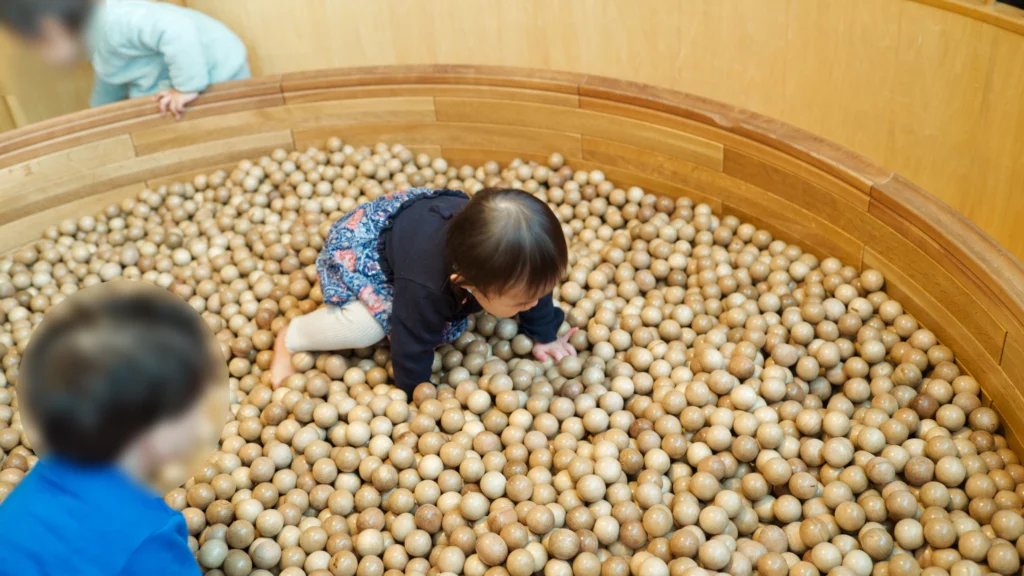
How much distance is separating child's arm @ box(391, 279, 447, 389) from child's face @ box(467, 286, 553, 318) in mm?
88

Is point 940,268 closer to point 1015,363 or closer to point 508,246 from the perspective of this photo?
point 1015,363

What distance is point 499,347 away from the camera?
1.77 m

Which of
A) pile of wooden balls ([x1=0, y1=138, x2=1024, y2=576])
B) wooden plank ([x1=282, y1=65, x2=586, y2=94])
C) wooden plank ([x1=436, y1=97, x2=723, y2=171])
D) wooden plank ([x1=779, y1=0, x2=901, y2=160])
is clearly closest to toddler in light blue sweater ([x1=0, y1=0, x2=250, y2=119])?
wooden plank ([x1=282, y1=65, x2=586, y2=94])

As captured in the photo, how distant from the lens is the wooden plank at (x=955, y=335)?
55.7 inches

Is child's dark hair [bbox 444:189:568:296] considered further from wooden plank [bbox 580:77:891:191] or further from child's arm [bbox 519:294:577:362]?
wooden plank [bbox 580:77:891:191]

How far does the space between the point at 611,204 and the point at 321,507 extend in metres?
1.00

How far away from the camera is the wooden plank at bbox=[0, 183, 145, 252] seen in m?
2.12

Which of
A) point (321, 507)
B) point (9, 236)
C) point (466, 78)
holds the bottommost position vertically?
point (321, 507)

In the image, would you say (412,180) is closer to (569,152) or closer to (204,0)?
(569,152)

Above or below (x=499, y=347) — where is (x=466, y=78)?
above

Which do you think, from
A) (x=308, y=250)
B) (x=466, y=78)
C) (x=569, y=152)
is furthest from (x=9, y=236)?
(x=569, y=152)

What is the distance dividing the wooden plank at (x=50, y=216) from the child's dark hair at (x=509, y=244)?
1.27 metres

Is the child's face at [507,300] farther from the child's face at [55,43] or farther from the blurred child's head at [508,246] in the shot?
the child's face at [55,43]

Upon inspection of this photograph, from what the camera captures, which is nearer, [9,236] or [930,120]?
[930,120]
